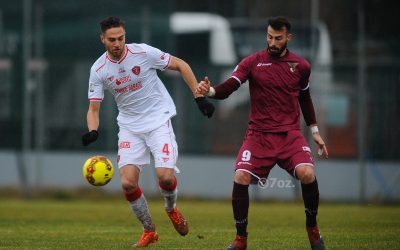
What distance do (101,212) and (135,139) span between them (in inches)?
268

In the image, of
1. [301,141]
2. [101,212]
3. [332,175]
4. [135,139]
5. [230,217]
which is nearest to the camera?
[301,141]

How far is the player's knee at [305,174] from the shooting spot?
9734 millimetres

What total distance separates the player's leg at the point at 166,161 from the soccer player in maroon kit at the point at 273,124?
1.08 meters

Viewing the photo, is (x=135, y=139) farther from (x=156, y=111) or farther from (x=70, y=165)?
(x=70, y=165)

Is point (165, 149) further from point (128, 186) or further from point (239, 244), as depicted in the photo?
point (239, 244)

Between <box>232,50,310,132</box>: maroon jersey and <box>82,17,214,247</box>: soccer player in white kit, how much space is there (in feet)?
2.73

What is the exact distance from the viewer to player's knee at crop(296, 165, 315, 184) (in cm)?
973

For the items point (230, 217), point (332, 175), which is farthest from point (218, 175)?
point (230, 217)

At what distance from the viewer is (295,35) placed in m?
22.6

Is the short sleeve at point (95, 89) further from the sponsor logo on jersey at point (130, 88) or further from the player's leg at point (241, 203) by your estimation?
the player's leg at point (241, 203)

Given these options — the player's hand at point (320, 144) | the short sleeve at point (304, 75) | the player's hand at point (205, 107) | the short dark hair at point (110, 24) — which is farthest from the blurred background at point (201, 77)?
the player's hand at point (205, 107)

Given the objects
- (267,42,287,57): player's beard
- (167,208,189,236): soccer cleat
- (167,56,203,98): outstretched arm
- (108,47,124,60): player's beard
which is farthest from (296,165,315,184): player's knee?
(108,47,124,60): player's beard

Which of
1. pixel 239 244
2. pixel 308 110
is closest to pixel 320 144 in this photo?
pixel 308 110

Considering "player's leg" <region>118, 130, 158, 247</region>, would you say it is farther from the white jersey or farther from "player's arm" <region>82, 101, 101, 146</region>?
"player's arm" <region>82, 101, 101, 146</region>
